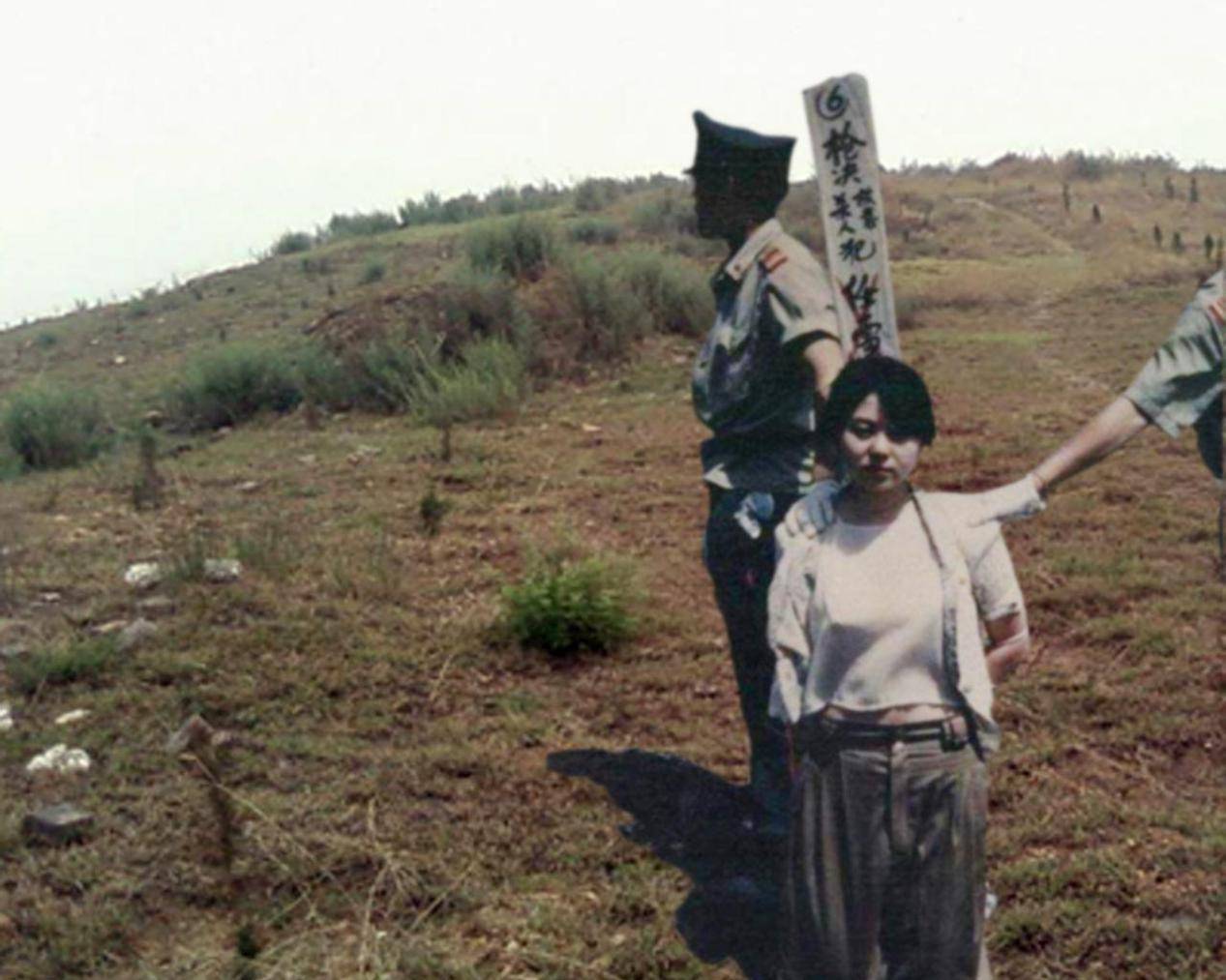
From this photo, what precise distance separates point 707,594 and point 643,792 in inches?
80.5

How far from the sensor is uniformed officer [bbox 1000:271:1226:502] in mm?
2877

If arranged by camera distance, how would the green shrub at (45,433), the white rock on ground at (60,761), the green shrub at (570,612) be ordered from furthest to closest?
the green shrub at (45,433)
the green shrub at (570,612)
the white rock on ground at (60,761)

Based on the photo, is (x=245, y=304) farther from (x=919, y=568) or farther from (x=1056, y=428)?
(x=919, y=568)

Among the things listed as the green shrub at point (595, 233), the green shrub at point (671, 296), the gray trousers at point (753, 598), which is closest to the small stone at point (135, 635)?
the gray trousers at point (753, 598)

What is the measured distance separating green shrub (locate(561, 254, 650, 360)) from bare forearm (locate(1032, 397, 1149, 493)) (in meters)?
9.77

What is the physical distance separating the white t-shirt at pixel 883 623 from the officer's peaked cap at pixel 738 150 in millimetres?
1115

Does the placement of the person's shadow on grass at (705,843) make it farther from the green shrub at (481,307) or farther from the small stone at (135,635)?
the green shrub at (481,307)

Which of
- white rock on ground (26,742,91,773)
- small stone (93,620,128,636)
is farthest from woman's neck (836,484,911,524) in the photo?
small stone (93,620,128,636)

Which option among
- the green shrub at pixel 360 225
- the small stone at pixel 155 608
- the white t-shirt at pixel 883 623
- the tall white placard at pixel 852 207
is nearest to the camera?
the white t-shirt at pixel 883 623

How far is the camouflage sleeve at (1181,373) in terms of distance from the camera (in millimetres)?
2877

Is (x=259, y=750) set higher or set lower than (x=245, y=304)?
lower

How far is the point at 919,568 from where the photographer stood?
2797 mm

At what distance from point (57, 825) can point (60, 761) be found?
54 cm

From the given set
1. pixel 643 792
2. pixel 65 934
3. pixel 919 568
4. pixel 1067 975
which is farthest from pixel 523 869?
pixel 919 568
